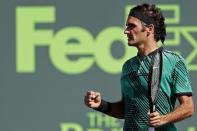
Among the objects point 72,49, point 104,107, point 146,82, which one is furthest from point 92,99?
point 72,49

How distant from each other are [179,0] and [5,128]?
190 centimetres

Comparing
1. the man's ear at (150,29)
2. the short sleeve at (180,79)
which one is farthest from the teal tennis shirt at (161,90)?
the man's ear at (150,29)

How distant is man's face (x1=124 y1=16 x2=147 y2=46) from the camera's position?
394 cm

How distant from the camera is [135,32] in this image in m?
3.96

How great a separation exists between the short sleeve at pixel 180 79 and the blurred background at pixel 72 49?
2.82 meters

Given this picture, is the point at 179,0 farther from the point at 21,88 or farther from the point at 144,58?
the point at 144,58

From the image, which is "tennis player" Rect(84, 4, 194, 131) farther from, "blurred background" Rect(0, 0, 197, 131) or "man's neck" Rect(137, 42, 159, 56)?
"blurred background" Rect(0, 0, 197, 131)

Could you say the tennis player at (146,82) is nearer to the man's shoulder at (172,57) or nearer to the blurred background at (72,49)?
the man's shoulder at (172,57)

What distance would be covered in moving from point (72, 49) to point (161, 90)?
2928 millimetres

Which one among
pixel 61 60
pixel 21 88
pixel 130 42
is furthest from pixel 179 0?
pixel 130 42

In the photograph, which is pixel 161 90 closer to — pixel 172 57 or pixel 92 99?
pixel 172 57

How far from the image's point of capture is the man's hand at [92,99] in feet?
12.9

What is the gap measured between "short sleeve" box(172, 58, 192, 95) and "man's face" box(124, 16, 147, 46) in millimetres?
238

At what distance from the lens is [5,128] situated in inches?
264
